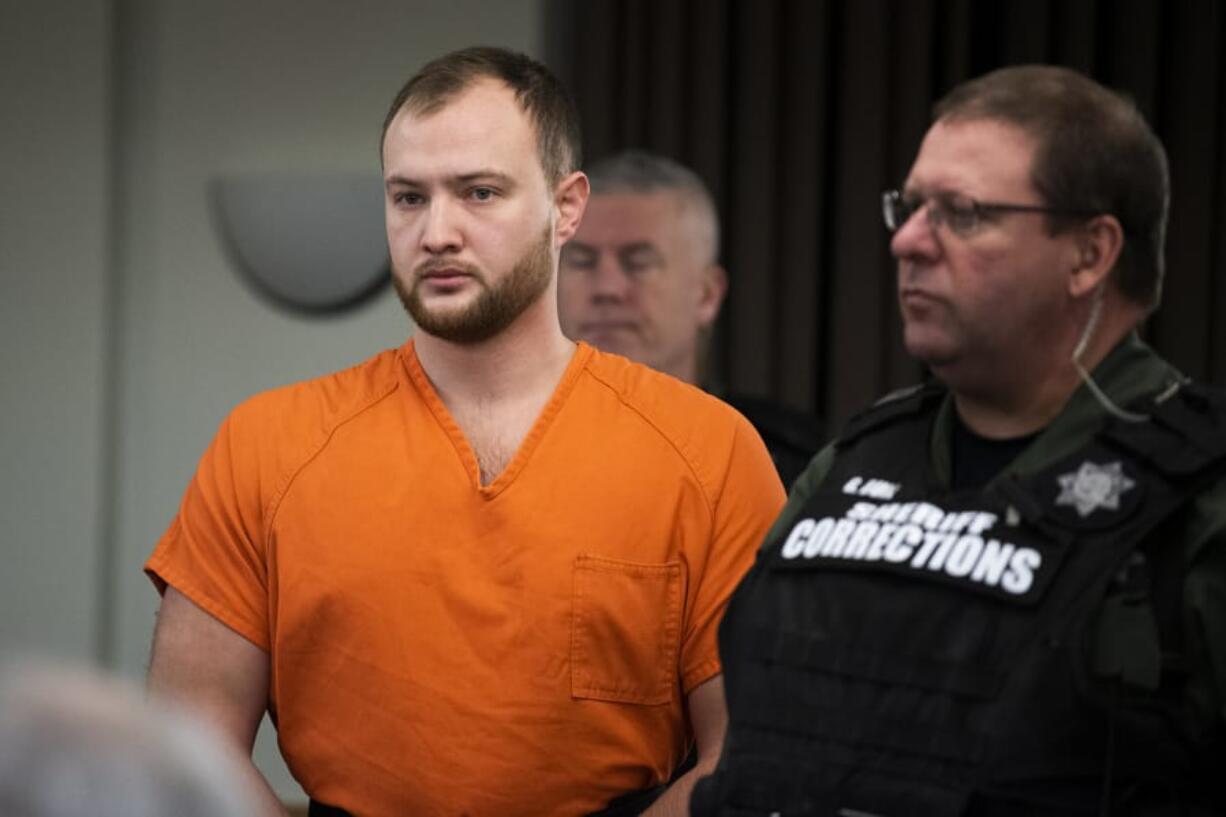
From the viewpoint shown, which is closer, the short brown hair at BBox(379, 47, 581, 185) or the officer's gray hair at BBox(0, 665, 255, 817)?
the officer's gray hair at BBox(0, 665, 255, 817)

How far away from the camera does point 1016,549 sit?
5.69 ft

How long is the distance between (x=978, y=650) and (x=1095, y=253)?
40 cm

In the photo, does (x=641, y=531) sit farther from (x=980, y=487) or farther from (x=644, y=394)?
(x=980, y=487)

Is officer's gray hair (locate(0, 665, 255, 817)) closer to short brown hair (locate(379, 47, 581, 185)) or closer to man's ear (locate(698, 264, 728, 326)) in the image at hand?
short brown hair (locate(379, 47, 581, 185))

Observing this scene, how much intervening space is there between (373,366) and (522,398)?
0.20m

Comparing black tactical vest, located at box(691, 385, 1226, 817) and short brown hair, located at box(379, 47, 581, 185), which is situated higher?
short brown hair, located at box(379, 47, 581, 185)

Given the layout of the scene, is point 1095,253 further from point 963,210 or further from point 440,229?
point 440,229

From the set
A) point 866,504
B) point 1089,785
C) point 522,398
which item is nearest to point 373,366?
point 522,398

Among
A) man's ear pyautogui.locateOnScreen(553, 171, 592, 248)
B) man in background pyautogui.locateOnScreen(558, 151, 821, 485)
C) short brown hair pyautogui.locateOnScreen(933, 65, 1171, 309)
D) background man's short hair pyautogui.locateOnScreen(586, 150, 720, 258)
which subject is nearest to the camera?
short brown hair pyautogui.locateOnScreen(933, 65, 1171, 309)

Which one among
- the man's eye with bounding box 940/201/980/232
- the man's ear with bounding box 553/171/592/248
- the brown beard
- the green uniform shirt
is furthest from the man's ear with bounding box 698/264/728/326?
the man's eye with bounding box 940/201/980/232

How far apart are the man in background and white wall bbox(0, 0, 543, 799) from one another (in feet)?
3.59

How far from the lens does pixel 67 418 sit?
443 centimetres

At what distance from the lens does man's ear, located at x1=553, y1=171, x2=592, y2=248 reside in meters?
2.29

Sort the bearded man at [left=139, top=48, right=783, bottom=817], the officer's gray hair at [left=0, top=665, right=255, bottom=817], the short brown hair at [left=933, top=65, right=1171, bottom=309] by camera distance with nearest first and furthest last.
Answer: the officer's gray hair at [left=0, top=665, right=255, bottom=817] → the short brown hair at [left=933, top=65, right=1171, bottom=309] → the bearded man at [left=139, top=48, right=783, bottom=817]
